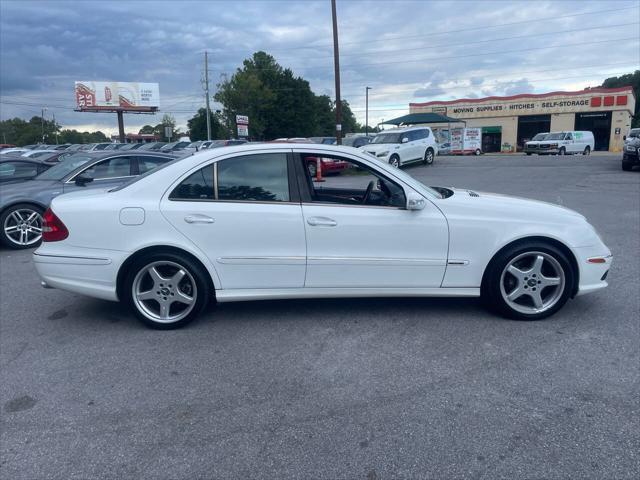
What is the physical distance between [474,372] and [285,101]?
6104 cm

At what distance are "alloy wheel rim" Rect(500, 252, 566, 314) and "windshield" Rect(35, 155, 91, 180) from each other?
23.1 ft

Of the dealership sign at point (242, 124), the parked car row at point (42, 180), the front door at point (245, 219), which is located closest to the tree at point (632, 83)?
the dealership sign at point (242, 124)

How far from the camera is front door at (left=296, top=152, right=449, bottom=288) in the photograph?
13.9ft

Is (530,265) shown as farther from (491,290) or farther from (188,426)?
(188,426)

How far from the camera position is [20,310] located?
501 centimetres

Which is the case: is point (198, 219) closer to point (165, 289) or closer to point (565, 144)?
point (165, 289)

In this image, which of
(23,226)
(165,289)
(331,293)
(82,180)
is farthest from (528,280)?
(23,226)

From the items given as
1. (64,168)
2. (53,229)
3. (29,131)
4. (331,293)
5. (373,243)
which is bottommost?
(331,293)

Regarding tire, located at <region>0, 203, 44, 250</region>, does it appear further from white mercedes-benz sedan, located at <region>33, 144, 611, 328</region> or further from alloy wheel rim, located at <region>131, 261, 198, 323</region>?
alloy wheel rim, located at <region>131, 261, 198, 323</region>

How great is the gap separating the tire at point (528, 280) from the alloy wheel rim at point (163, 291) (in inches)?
99.4

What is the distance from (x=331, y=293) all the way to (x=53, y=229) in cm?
239

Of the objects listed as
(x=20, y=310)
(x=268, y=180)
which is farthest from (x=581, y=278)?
(x=20, y=310)

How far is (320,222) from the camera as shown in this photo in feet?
13.9

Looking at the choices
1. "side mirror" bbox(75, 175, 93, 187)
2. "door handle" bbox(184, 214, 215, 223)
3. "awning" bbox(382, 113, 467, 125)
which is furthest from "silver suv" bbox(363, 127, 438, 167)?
"door handle" bbox(184, 214, 215, 223)
